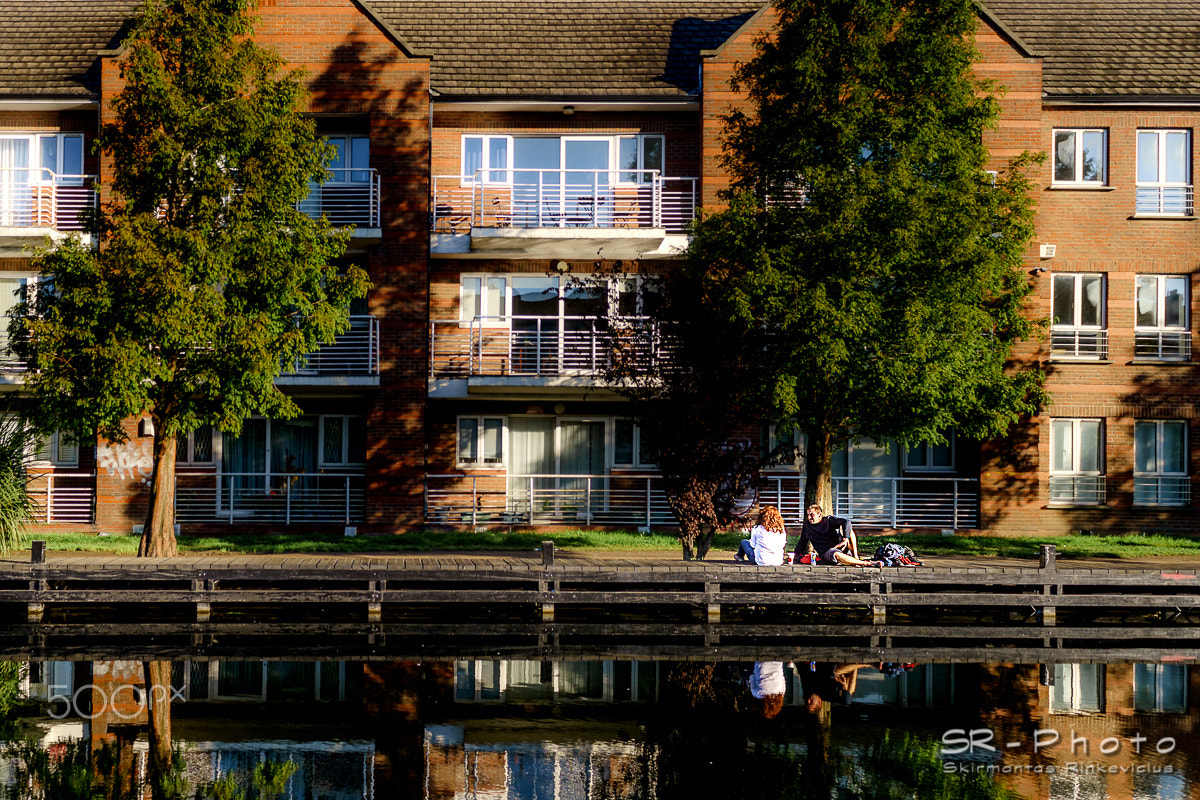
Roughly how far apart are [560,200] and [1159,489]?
49.8ft

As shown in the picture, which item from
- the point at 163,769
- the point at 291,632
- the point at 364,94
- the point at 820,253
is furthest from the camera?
the point at 364,94

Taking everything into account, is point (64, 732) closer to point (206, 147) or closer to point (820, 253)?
point (206, 147)

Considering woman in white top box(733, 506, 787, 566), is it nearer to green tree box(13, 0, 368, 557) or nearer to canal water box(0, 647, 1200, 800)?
canal water box(0, 647, 1200, 800)

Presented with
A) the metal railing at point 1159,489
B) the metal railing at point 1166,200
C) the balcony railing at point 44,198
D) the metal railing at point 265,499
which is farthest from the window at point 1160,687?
the balcony railing at point 44,198

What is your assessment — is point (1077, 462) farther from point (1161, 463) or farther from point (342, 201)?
point (342, 201)

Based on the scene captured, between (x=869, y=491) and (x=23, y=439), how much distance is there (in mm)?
17662

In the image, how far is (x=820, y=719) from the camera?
10.4 metres

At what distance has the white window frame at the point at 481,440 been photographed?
26000mm

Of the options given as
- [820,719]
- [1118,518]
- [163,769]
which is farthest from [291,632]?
[1118,518]

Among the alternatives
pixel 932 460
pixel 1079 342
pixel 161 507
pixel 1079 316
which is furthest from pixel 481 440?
pixel 1079 316

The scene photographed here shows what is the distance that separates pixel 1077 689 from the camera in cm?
1198

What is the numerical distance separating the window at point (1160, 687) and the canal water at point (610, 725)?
47mm

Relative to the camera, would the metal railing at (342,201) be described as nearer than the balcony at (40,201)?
No

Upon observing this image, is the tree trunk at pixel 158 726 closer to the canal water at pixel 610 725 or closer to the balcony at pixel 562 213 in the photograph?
the canal water at pixel 610 725
